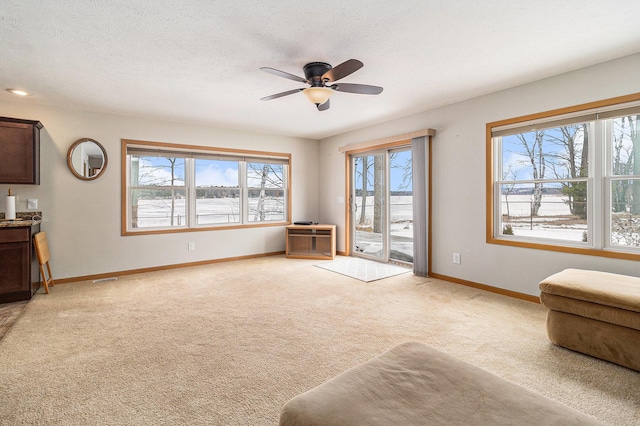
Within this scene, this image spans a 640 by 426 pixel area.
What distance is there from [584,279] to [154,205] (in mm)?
5488

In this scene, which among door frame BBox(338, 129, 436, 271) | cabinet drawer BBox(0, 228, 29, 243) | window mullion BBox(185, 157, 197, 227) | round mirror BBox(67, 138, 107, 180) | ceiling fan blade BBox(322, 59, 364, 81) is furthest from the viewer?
window mullion BBox(185, 157, 197, 227)

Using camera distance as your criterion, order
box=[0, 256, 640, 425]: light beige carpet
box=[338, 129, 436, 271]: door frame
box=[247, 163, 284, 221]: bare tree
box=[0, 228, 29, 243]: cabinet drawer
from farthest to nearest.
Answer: box=[247, 163, 284, 221]: bare tree → box=[338, 129, 436, 271]: door frame → box=[0, 228, 29, 243]: cabinet drawer → box=[0, 256, 640, 425]: light beige carpet

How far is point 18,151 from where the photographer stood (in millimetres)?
3865

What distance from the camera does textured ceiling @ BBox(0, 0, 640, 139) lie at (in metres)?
2.13

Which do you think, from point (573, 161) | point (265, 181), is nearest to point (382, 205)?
point (265, 181)

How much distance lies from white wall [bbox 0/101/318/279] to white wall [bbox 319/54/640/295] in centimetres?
356

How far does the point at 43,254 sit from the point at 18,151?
130 cm

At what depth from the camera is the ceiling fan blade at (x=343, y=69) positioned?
244 cm

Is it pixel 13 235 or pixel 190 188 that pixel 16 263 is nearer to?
pixel 13 235

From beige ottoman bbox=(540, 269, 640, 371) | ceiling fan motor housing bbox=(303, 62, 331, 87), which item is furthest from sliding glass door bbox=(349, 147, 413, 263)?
beige ottoman bbox=(540, 269, 640, 371)

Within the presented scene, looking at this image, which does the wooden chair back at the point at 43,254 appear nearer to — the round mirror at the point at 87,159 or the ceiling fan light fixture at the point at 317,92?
the round mirror at the point at 87,159

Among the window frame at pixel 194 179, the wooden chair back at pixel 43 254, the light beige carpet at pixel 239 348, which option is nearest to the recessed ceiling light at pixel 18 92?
the window frame at pixel 194 179

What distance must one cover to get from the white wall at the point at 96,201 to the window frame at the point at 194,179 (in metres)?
0.08

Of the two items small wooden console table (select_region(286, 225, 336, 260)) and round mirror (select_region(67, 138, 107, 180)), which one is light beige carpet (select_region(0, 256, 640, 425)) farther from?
small wooden console table (select_region(286, 225, 336, 260))
